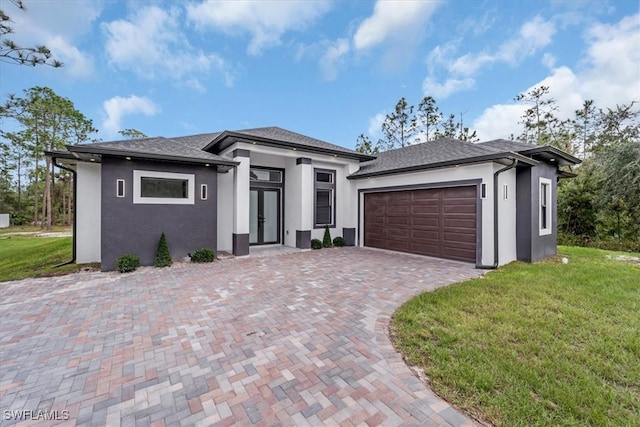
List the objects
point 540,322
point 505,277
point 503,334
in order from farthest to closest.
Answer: point 505,277
point 540,322
point 503,334

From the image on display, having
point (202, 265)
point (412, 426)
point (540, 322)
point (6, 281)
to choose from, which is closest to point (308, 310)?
point (412, 426)

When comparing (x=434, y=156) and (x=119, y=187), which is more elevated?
(x=434, y=156)

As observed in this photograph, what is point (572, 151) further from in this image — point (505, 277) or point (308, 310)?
point (308, 310)

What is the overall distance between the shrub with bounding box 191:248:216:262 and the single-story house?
0.32 metres

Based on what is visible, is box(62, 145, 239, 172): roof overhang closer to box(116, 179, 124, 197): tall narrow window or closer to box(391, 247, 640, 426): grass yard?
box(116, 179, 124, 197): tall narrow window

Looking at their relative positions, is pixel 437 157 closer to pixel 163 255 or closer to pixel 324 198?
pixel 324 198

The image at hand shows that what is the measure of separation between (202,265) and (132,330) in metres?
3.91

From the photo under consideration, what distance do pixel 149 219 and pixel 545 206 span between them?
39.9 ft

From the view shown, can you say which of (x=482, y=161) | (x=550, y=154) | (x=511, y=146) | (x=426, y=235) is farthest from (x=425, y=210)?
(x=550, y=154)

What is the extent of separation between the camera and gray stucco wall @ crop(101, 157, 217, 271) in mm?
6887

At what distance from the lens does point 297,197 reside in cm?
1030

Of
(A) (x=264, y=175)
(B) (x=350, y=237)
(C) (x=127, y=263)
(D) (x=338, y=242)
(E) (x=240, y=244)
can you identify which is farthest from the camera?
(B) (x=350, y=237)

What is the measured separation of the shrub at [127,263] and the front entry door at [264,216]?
4179mm

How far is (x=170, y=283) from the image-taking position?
566 cm
